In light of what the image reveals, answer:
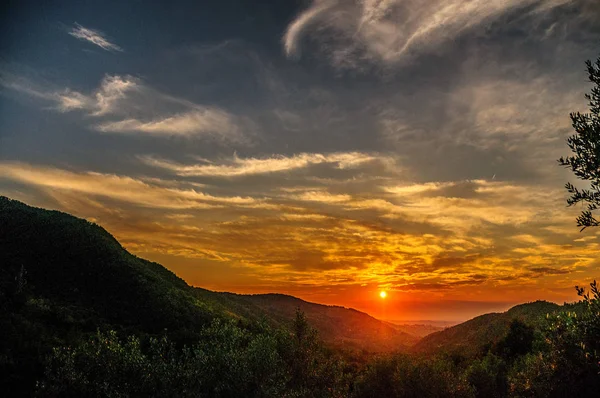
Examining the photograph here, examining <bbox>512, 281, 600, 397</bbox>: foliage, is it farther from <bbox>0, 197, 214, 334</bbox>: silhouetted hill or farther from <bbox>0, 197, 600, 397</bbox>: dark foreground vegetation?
<bbox>0, 197, 214, 334</bbox>: silhouetted hill

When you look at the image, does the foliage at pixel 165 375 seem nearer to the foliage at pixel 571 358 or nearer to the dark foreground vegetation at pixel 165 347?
the dark foreground vegetation at pixel 165 347

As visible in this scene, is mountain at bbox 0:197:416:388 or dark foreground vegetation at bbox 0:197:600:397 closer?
dark foreground vegetation at bbox 0:197:600:397

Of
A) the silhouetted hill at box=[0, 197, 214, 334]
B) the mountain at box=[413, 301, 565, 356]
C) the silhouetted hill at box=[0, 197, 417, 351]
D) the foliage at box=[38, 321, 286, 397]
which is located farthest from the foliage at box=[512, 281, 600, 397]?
the mountain at box=[413, 301, 565, 356]

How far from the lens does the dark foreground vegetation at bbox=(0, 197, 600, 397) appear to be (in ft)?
104

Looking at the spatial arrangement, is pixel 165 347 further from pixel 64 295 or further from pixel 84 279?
pixel 84 279

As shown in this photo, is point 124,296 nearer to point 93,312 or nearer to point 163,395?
point 93,312

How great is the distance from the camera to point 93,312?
78.5 m

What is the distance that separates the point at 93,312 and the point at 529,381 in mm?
76680

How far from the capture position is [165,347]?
5316 centimetres

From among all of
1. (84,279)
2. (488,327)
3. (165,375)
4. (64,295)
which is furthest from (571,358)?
(488,327)

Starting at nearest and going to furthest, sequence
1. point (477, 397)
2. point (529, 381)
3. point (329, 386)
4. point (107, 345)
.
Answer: point (529, 381) → point (107, 345) → point (329, 386) → point (477, 397)

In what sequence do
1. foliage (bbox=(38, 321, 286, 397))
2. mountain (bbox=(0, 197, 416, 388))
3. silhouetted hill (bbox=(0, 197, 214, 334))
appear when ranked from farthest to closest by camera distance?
silhouetted hill (bbox=(0, 197, 214, 334))
mountain (bbox=(0, 197, 416, 388))
foliage (bbox=(38, 321, 286, 397))

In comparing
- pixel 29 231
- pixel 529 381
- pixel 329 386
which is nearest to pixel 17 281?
pixel 29 231

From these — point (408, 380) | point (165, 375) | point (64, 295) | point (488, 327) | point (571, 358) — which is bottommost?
point (408, 380)
